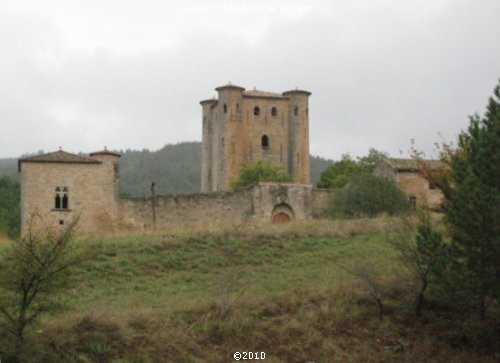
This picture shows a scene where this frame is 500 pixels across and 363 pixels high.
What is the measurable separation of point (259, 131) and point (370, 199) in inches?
1152

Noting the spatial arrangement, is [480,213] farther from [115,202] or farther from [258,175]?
→ [258,175]

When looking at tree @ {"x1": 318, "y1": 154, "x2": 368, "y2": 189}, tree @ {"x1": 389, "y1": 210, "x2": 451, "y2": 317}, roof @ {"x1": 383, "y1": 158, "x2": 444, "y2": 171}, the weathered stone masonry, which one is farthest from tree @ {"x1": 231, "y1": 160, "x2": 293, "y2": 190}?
tree @ {"x1": 389, "y1": 210, "x2": 451, "y2": 317}

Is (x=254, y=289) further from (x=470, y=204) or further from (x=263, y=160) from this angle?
(x=263, y=160)

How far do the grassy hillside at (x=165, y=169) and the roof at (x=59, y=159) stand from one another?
6125 cm

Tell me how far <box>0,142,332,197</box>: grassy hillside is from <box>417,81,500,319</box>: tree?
80533 millimetres

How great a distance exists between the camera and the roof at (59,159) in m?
40.1

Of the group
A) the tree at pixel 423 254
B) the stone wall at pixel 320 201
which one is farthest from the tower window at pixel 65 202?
the tree at pixel 423 254

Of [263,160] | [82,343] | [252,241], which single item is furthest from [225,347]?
[263,160]

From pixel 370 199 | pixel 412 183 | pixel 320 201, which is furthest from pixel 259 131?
pixel 370 199

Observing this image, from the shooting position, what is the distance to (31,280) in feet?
58.3

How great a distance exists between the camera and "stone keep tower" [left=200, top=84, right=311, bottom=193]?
6606cm

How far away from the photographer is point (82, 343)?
18.9 meters

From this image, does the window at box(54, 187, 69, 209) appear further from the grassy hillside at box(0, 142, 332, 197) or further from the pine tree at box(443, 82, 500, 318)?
the grassy hillside at box(0, 142, 332, 197)

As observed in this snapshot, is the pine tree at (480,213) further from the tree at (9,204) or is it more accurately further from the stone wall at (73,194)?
the tree at (9,204)
